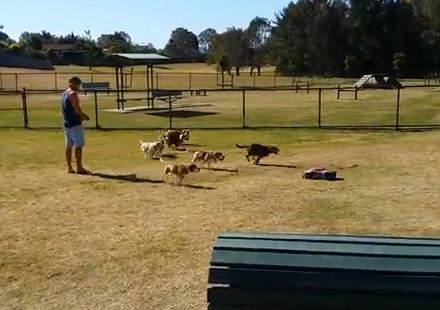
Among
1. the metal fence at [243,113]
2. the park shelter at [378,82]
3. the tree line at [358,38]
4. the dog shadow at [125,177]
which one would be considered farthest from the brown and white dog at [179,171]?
the tree line at [358,38]

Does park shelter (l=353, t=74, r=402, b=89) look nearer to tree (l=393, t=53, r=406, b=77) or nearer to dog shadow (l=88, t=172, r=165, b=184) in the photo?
tree (l=393, t=53, r=406, b=77)

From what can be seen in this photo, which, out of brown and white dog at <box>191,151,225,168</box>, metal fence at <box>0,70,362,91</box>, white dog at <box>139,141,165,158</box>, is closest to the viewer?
brown and white dog at <box>191,151,225,168</box>

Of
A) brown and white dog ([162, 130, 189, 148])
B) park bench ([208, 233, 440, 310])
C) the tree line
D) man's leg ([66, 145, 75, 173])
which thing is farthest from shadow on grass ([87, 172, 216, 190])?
the tree line

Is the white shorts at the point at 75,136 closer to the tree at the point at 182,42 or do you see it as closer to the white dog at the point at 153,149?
the white dog at the point at 153,149

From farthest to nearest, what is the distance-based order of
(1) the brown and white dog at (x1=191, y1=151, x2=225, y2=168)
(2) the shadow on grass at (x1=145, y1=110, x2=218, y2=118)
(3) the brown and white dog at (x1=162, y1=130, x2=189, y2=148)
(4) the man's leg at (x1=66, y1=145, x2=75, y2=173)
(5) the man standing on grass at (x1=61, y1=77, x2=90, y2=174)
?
1. (2) the shadow on grass at (x1=145, y1=110, x2=218, y2=118)
2. (3) the brown and white dog at (x1=162, y1=130, x2=189, y2=148)
3. (1) the brown and white dog at (x1=191, y1=151, x2=225, y2=168)
4. (4) the man's leg at (x1=66, y1=145, x2=75, y2=173)
5. (5) the man standing on grass at (x1=61, y1=77, x2=90, y2=174)

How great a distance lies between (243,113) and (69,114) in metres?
10.3

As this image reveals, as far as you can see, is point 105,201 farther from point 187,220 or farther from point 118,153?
point 118,153

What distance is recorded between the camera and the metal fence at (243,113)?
22.7 metres

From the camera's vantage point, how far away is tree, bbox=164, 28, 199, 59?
541 feet

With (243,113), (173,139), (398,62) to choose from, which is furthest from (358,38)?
(173,139)

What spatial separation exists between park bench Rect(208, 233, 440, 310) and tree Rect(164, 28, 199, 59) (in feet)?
525

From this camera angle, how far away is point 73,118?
40.9 feet

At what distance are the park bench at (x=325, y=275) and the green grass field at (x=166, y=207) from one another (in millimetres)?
2048

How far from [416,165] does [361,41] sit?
65170mm
